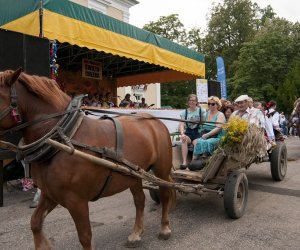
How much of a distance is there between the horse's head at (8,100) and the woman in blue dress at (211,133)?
117 inches

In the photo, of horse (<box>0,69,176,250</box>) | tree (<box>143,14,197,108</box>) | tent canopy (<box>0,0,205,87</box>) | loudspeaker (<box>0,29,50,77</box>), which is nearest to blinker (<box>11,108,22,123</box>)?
horse (<box>0,69,176,250</box>)

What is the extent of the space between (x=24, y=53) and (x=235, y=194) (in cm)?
405

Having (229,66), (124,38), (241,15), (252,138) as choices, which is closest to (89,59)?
(124,38)

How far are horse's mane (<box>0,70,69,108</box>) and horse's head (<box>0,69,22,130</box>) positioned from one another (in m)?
0.04

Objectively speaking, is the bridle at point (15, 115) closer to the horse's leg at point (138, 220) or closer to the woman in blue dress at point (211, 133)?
the horse's leg at point (138, 220)

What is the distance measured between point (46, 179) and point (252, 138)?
3017 millimetres

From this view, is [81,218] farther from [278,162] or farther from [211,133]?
[278,162]

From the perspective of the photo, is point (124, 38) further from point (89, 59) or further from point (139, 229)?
point (139, 229)

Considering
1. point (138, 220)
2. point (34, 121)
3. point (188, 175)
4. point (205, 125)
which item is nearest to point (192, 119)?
point (205, 125)

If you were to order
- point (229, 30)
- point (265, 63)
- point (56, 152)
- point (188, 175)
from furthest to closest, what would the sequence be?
point (229, 30) < point (265, 63) < point (188, 175) < point (56, 152)

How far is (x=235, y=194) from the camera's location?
4.53m

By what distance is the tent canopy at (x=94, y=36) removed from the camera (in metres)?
6.40

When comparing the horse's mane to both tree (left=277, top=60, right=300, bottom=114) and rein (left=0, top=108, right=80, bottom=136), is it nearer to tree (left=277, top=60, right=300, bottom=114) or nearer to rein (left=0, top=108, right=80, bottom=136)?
rein (left=0, top=108, right=80, bottom=136)

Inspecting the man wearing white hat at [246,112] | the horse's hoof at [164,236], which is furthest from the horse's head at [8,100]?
the man wearing white hat at [246,112]
